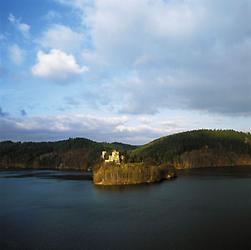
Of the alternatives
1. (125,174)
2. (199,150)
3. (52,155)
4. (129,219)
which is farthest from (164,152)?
(129,219)

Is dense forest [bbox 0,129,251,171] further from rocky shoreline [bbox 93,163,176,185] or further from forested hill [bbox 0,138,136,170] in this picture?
rocky shoreline [bbox 93,163,176,185]

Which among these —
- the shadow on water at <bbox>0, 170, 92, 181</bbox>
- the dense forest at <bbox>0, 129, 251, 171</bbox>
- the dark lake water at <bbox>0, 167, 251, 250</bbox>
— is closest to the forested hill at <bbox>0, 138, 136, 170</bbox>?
the dense forest at <bbox>0, 129, 251, 171</bbox>

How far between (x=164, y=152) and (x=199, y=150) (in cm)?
1539

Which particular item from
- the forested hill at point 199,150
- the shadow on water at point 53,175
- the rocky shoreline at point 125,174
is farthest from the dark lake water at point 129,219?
the forested hill at point 199,150

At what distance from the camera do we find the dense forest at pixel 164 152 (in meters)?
148

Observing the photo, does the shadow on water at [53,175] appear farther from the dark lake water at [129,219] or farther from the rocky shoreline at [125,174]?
the dark lake water at [129,219]

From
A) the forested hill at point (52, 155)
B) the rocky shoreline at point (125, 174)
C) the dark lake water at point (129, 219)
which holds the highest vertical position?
the forested hill at point (52, 155)

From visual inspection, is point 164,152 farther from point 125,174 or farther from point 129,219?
point 129,219

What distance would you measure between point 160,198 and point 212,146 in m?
106

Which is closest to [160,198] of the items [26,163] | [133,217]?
[133,217]

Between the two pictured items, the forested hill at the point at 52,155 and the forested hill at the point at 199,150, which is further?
the forested hill at the point at 52,155

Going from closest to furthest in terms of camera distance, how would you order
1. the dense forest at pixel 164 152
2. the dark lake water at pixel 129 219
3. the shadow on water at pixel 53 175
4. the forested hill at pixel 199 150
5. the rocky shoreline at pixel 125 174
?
the dark lake water at pixel 129 219
the rocky shoreline at pixel 125 174
the shadow on water at pixel 53 175
the forested hill at pixel 199 150
the dense forest at pixel 164 152

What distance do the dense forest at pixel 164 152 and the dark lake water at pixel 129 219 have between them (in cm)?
7450

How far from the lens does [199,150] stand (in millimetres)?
153875
